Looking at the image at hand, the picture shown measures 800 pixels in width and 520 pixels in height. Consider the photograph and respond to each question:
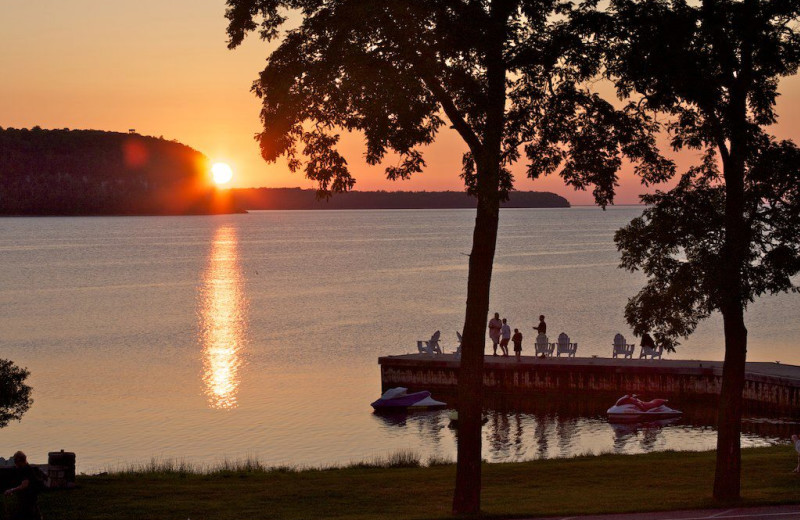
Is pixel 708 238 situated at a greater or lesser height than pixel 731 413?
greater

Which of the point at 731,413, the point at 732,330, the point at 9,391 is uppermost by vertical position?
the point at 732,330

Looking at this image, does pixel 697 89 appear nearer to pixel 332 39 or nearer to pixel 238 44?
pixel 332 39

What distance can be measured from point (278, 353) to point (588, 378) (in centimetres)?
2704

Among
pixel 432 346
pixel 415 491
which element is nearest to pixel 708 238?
pixel 415 491

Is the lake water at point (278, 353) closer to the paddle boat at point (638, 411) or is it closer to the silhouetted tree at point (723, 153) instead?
the paddle boat at point (638, 411)

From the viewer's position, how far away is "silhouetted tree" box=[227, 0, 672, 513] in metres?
17.3

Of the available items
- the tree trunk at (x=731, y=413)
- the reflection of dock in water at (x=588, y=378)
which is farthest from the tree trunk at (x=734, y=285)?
the reflection of dock in water at (x=588, y=378)

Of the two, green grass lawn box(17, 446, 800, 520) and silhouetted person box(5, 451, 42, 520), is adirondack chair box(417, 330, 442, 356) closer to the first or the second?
green grass lawn box(17, 446, 800, 520)

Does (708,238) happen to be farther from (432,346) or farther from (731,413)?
(432,346)

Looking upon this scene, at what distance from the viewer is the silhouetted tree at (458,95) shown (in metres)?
17.3

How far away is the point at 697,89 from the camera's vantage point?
18.9 metres

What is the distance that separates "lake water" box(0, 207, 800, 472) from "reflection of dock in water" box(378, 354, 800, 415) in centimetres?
199

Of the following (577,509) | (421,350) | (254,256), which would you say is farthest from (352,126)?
(254,256)

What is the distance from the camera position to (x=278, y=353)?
6612 cm
